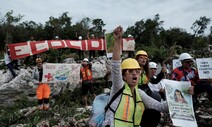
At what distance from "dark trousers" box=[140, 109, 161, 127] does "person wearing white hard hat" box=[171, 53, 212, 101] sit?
237cm

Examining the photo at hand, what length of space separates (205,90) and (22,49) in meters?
9.39

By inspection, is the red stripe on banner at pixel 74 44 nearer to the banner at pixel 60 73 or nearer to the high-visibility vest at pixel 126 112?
the banner at pixel 60 73

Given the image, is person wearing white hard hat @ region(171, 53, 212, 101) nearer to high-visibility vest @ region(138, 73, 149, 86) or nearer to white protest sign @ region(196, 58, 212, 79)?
white protest sign @ region(196, 58, 212, 79)

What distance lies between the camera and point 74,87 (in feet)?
37.9

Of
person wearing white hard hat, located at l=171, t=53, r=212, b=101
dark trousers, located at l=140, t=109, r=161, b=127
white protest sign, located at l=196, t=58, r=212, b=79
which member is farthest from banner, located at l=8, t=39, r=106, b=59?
dark trousers, located at l=140, t=109, r=161, b=127

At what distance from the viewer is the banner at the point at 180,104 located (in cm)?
318

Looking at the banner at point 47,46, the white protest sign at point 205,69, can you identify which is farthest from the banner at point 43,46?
the white protest sign at point 205,69

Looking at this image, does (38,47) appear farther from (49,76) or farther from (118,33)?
(118,33)

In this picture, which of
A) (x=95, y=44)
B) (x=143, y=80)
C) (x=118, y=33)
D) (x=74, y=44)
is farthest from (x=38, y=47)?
(x=118, y=33)

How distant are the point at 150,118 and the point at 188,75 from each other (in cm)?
265

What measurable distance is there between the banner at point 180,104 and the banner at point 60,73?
6554 millimetres

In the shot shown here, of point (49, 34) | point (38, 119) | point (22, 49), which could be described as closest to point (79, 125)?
point (38, 119)

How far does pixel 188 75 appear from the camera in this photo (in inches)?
229

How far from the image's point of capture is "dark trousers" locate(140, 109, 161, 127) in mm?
3439
